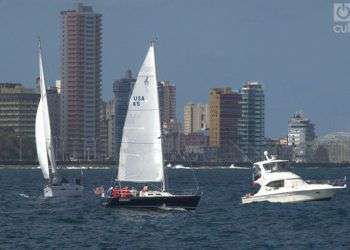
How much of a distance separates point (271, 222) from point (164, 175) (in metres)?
9.09

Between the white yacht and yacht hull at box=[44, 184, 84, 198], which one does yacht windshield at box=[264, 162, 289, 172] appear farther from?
yacht hull at box=[44, 184, 84, 198]

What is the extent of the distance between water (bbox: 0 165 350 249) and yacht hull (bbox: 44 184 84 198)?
7067 millimetres

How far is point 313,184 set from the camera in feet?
360

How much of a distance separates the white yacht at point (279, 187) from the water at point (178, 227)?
1.17 meters

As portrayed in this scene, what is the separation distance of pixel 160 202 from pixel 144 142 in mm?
4584

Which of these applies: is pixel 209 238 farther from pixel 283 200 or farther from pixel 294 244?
pixel 283 200

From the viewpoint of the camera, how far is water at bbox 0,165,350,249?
71.2 meters

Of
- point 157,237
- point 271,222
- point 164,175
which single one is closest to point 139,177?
point 164,175

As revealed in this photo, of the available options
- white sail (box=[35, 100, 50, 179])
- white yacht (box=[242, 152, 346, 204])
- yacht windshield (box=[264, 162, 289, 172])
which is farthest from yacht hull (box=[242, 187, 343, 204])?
white sail (box=[35, 100, 50, 179])

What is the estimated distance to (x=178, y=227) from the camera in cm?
8044

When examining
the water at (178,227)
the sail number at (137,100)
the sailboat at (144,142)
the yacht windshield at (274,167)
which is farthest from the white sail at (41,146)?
the sail number at (137,100)

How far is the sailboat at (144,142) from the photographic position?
9069cm

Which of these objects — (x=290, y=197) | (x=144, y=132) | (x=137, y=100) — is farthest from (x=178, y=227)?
(x=290, y=197)

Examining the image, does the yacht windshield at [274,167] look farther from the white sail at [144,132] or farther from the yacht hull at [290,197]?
the white sail at [144,132]
